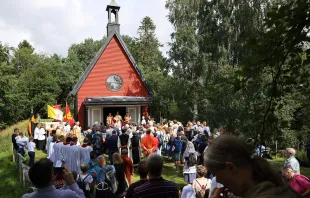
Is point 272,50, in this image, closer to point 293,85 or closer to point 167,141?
point 293,85

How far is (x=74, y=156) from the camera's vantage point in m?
10.4

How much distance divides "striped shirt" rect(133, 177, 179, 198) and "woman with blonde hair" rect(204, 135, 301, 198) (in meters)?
2.23

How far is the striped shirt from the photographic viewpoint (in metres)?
3.87

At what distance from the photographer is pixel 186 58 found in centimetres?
2522

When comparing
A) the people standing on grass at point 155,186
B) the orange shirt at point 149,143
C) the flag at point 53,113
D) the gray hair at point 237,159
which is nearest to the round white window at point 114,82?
the flag at point 53,113

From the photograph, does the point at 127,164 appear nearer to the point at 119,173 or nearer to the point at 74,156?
the point at 119,173

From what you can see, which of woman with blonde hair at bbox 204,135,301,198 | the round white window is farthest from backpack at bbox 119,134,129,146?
the round white window

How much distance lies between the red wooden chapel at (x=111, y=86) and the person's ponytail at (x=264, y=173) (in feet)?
81.9

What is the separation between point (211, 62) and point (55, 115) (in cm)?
1180

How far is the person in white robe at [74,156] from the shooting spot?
33.5ft

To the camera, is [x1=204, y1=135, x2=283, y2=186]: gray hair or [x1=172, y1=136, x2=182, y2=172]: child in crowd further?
[x1=172, y1=136, x2=182, y2=172]: child in crowd

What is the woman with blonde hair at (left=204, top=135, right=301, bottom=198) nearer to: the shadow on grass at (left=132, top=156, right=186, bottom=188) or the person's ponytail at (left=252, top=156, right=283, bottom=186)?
the person's ponytail at (left=252, top=156, right=283, bottom=186)

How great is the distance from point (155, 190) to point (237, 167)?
234 centimetres

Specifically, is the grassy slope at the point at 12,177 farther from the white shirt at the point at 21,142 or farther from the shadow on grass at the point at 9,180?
the white shirt at the point at 21,142
